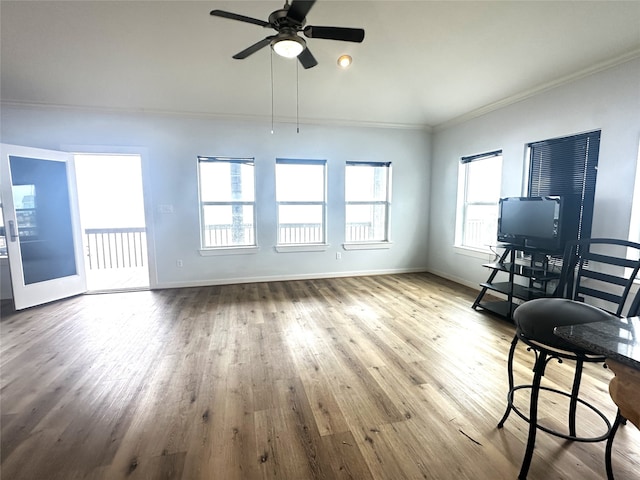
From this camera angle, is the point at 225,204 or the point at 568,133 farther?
the point at 225,204

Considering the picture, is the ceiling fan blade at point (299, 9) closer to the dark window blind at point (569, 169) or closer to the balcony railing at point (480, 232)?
the dark window blind at point (569, 169)

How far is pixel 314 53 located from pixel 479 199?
3.27 metres

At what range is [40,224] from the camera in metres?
3.98

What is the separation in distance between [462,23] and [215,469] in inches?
164

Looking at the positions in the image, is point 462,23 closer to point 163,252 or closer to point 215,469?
point 215,469

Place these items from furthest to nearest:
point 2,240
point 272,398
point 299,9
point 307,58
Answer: point 2,240 < point 307,58 < point 272,398 < point 299,9

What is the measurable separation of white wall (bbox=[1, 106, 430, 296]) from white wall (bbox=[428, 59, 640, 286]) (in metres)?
0.66

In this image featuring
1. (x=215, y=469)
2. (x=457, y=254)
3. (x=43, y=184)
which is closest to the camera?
(x=215, y=469)

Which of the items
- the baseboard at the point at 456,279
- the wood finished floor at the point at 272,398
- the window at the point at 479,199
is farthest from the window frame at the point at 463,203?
the wood finished floor at the point at 272,398

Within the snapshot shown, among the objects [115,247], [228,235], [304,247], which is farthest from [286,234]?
[115,247]

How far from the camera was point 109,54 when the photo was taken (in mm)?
3316

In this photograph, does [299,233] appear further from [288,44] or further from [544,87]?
[544,87]

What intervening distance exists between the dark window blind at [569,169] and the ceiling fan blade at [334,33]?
2.70 m

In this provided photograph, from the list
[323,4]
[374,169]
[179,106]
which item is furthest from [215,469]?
[374,169]
